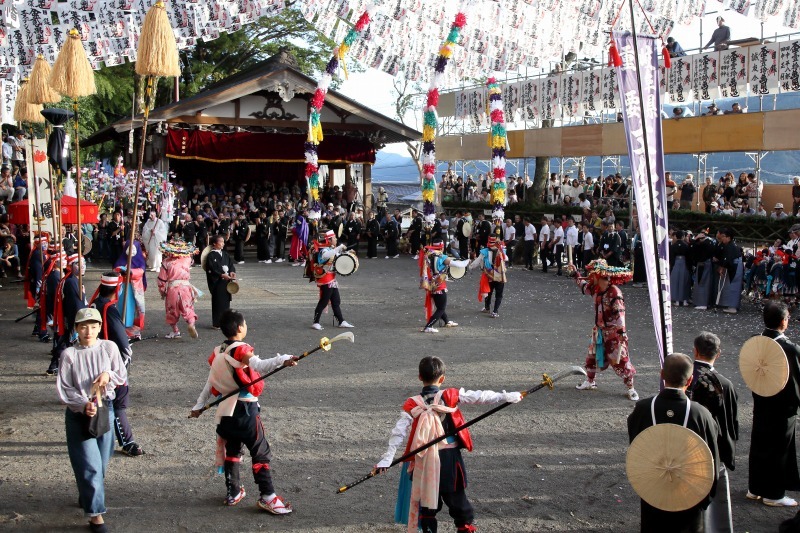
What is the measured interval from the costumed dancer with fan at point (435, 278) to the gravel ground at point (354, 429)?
30 centimetres

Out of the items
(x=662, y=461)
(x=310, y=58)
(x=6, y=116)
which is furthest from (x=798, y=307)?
(x=310, y=58)

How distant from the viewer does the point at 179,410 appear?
8.30 m

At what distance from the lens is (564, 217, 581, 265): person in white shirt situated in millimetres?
20078

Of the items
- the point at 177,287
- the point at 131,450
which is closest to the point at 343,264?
the point at 177,287

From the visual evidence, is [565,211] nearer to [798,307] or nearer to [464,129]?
[464,129]

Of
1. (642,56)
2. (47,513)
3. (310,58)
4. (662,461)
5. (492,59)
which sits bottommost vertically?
(47,513)

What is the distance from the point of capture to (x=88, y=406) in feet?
17.6

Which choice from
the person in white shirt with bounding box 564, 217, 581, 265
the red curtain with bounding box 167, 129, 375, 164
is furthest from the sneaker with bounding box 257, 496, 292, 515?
the red curtain with bounding box 167, 129, 375, 164

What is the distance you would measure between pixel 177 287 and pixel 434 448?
7.87 meters

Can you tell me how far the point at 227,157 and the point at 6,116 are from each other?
993cm

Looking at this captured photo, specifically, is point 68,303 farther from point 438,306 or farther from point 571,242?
point 571,242

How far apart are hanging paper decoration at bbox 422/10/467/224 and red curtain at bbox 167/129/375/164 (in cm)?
1096

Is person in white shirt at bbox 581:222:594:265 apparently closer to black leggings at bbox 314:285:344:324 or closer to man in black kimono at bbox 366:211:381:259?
man in black kimono at bbox 366:211:381:259

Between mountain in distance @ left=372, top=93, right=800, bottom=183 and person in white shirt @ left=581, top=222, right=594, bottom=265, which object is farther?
mountain in distance @ left=372, top=93, right=800, bottom=183
